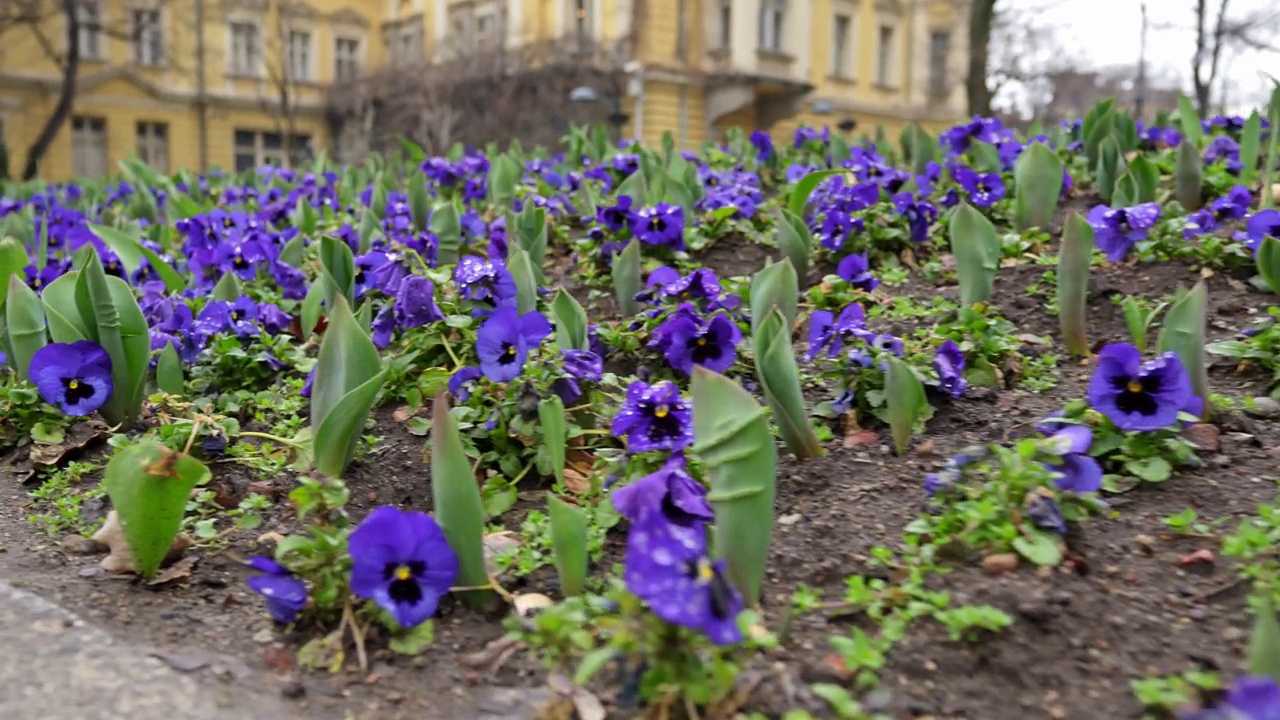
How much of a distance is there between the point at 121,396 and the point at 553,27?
2619cm

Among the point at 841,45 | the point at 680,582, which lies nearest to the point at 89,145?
the point at 841,45

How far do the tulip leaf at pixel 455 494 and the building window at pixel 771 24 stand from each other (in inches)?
1077

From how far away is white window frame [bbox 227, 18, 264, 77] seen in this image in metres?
30.7

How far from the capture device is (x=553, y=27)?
89.0ft

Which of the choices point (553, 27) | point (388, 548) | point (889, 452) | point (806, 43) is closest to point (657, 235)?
point (889, 452)

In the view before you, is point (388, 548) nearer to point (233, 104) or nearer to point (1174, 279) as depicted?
point (1174, 279)

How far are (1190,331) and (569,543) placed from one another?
118 centimetres

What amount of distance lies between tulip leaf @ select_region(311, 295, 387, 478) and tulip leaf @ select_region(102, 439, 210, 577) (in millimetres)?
242

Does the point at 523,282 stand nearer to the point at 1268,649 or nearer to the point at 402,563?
the point at 402,563

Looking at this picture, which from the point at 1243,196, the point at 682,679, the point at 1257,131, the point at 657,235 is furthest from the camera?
the point at 1257,131

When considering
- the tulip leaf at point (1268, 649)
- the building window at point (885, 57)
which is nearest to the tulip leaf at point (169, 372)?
the tulip leaf at point (1268, 649)

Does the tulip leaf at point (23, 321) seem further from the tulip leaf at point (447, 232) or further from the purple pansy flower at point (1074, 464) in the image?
A: the purple pansy flower at point (1074, 464)

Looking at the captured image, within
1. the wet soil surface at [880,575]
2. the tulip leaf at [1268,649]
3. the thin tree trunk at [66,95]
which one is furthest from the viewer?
the thin tree trunk at [66,95]

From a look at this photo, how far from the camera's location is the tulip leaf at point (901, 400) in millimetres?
1999
